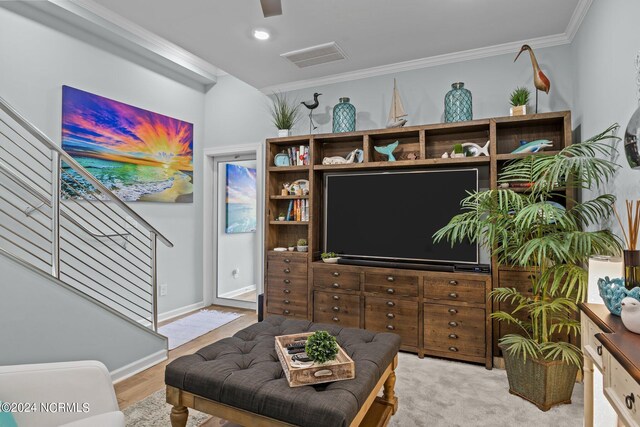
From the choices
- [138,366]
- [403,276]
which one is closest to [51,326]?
[138,366]

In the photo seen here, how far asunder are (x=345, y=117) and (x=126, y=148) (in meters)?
2.31

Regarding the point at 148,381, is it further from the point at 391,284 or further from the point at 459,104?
the point at 459,104

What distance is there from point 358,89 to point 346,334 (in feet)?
8.92

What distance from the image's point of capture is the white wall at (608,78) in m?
1.75

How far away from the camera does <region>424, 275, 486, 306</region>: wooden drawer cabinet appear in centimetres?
290

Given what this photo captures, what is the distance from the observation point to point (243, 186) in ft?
15.6

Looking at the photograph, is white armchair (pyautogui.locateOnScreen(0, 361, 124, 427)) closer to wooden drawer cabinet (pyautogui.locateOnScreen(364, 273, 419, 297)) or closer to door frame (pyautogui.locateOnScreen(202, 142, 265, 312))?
wooden drawer cabinet (pyautogui.locateOnScreen(364, 273, 419, 297))

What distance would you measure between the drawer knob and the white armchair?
5.60ft

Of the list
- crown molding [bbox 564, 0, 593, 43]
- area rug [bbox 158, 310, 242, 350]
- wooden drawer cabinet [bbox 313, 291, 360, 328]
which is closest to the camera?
crown molding [bbox 564, 0, 593, 43]

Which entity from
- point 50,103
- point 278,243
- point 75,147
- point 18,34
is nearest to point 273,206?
point 278,243

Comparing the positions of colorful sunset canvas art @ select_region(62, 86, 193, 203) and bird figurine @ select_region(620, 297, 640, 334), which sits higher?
colorful sunset canvas art @ select_region(62, 86, 193, 203)

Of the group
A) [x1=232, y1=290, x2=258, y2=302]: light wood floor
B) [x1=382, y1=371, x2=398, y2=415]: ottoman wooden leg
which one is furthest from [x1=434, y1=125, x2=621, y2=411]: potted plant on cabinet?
[x1=232, y1=290, x2=258, y2=302]: light wood floor

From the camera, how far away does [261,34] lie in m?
2.99

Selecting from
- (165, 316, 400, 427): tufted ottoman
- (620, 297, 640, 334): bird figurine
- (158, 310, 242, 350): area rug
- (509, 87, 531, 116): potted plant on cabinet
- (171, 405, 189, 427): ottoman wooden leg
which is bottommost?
(158, 310, 242, 350): area rug
